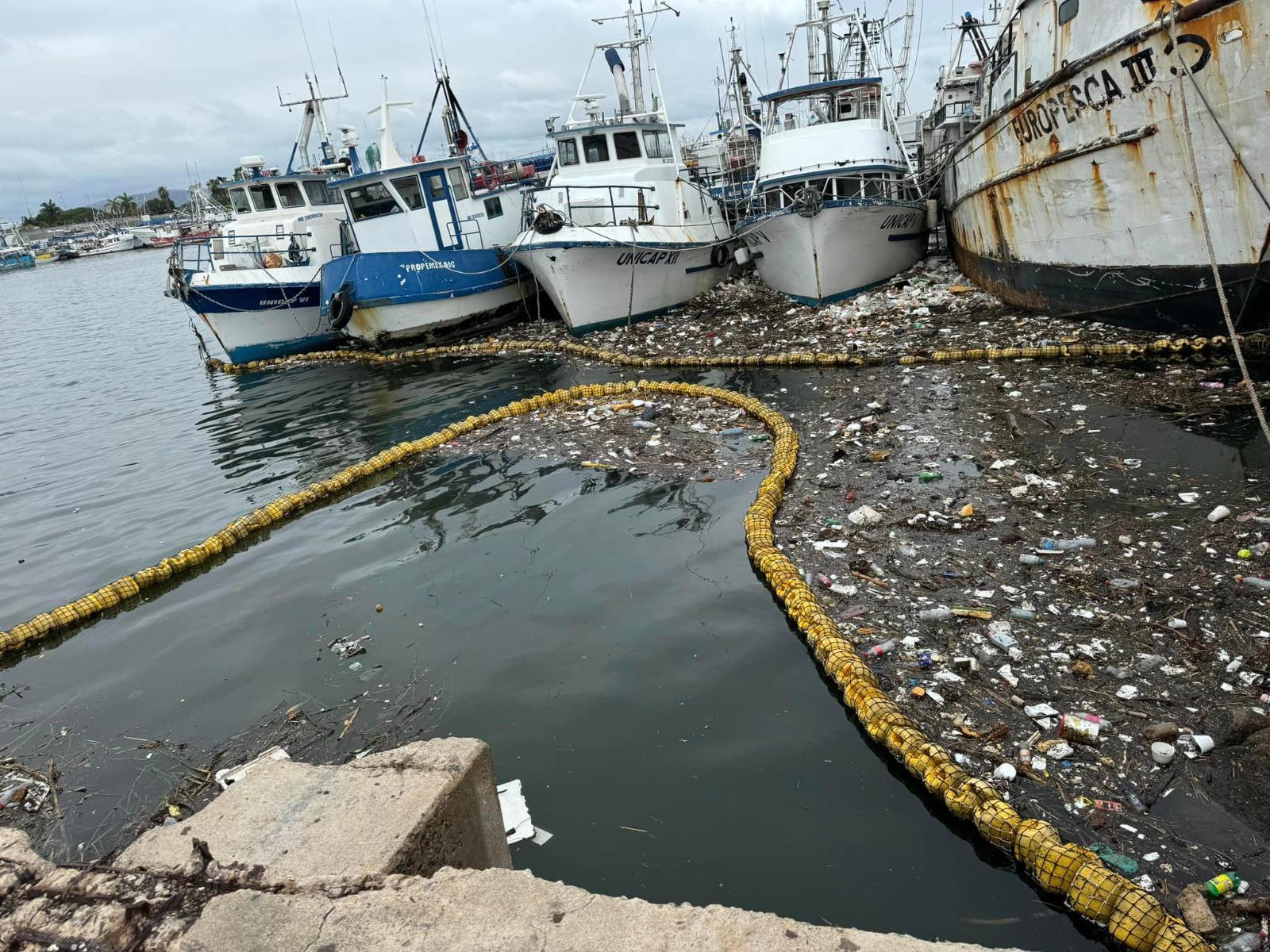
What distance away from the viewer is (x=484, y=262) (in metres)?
15.2

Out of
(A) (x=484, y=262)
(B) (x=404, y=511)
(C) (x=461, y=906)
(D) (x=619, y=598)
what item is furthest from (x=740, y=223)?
(C) (x=461, y=906)

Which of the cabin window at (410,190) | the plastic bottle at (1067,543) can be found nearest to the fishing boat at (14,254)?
the cabin window at (410,190)

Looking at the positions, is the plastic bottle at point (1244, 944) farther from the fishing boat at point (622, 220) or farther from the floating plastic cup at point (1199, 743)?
the fishing boat at point (622, 220)

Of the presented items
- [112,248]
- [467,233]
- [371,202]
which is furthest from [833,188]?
[112,248]

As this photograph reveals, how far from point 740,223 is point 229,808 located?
13471 mm

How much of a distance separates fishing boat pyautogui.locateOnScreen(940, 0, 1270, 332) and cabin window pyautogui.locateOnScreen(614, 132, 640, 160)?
6523mm

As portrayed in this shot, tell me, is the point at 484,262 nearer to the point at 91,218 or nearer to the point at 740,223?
the point at 740,223

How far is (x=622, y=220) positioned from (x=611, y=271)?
3.93 feet

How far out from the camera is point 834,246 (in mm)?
12328

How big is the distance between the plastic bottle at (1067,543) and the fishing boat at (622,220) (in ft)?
Result: 31.9

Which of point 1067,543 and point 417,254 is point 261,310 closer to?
point 417,254

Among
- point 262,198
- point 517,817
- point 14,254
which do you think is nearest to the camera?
point 517,817

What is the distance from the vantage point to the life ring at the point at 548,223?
42.8 ft

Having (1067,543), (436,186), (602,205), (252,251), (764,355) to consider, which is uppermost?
(436,186)
